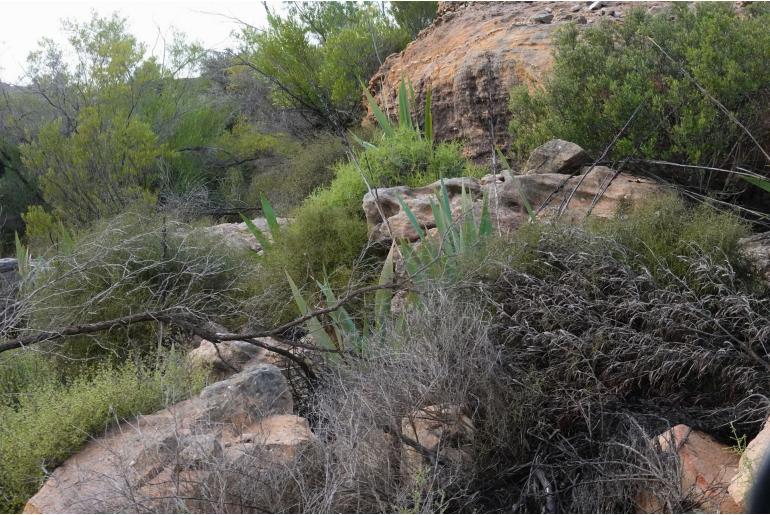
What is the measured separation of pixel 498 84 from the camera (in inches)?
372

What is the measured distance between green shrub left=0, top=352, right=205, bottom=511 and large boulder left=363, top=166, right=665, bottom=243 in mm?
2054

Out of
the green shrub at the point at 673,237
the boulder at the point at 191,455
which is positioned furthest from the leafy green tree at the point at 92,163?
the green shrub at the point at 673,237

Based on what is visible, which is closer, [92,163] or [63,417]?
[63,417]

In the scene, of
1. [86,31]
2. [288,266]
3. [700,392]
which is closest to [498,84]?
[288,266]

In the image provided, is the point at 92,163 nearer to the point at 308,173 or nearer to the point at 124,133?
the point at 124,133

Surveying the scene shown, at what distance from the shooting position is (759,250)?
4859 millimetres

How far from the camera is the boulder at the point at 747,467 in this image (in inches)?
121

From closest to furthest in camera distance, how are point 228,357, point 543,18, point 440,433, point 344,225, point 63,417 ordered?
point 440,433, point 63,417, point 228,357, point 344,225, point 543,18

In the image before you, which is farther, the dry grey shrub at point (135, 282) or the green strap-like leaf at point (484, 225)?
the dry grey shrub at point (135, 282)

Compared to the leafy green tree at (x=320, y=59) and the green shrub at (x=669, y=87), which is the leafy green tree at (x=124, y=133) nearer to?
the leafy green tree at (x=320, y=59)

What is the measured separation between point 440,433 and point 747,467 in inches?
52.1

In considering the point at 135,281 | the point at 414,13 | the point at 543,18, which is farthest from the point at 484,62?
the point at 414,13

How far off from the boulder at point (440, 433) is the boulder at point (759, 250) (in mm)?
1973

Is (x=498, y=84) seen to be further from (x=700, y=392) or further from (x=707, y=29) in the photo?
(x=700, y=392)
